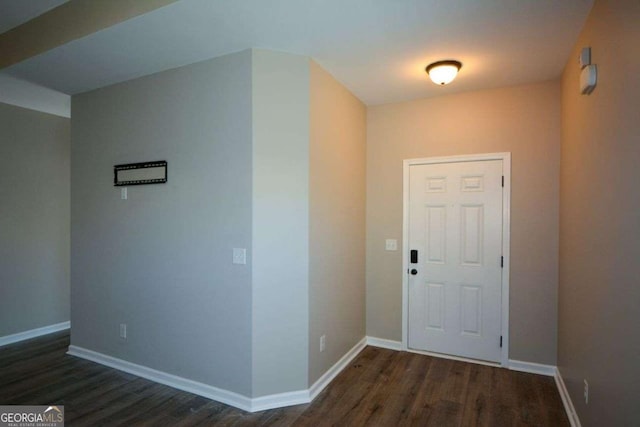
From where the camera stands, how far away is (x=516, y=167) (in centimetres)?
307

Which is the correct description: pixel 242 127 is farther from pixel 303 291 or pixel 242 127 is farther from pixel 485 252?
pixel 485 252

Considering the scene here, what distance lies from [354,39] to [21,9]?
8.11 feet

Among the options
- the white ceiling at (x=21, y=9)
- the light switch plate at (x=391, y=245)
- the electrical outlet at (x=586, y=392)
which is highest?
the white ceiling at (x=21, y=9)

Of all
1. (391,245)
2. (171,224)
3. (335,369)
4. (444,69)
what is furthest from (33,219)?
(444,69)

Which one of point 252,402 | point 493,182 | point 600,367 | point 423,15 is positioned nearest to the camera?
point 600,367

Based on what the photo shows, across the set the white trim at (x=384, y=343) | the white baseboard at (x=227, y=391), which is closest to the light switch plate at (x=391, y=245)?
the white trim at (x=384, y=343)

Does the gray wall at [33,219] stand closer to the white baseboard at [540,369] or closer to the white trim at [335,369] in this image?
the white trim at [335,369]

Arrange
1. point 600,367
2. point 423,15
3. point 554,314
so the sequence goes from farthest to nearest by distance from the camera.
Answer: point 554,314 → point 423,15 → point 600,367

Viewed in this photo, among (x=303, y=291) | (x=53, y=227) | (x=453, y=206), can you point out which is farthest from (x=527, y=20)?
(x=53, y=227)

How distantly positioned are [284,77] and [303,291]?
5.60 ft

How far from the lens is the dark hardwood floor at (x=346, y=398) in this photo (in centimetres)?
231

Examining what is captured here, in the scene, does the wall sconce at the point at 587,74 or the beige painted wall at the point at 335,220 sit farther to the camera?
the beige painted wall at the point at 335,220

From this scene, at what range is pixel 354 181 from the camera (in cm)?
344

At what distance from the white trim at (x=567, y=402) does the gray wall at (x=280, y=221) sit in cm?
188
